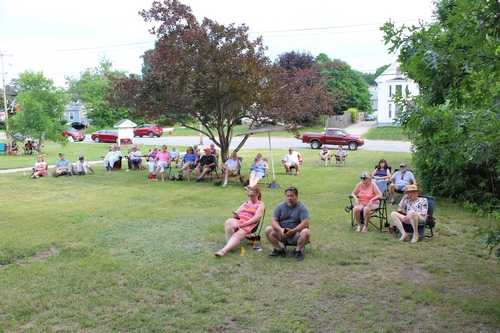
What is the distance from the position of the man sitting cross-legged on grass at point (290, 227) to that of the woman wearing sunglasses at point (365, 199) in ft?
5.95

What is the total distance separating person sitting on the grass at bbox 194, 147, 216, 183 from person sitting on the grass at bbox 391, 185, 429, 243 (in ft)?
25.6

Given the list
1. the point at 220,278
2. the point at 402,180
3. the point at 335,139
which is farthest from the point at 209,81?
the point at 335,139

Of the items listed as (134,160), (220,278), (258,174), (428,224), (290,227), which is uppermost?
(134,160)

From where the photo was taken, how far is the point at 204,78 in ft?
41.9

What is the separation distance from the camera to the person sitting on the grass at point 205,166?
→ 560 inches

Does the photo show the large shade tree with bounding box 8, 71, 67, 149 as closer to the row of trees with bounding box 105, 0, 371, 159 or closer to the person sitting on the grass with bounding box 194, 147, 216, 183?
the row of trees with bounding box 105, 0, 371, 159

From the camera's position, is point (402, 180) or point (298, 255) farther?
point (402, 180)

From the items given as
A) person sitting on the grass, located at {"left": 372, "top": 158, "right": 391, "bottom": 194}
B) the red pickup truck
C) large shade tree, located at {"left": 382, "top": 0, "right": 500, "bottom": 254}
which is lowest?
person sitting on the grass, located at {"left": 372, "top": 158, "right": 391, "bottom": 194}

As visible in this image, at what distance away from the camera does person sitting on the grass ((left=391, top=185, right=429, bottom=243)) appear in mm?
7195

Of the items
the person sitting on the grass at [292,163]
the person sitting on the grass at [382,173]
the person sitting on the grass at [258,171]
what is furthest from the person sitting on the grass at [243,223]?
the person sitting on the grass at [292,163]

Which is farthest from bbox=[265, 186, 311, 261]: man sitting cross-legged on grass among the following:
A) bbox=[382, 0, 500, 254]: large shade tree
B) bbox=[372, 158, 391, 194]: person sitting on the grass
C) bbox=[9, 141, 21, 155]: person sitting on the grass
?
bbox=[9, 141, 21, 155]: person sitting on the grass

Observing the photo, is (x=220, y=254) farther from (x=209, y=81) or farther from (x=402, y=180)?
(x=209, y=81)

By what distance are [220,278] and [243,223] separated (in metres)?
1.45

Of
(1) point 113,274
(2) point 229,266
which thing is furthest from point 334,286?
(1) point 113,274
